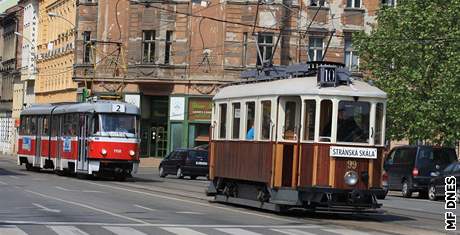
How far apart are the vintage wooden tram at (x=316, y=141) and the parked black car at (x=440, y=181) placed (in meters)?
12.1

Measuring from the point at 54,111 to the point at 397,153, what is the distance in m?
15.3

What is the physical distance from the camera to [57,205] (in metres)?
22.1

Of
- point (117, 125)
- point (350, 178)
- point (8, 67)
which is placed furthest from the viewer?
point (8, 67)

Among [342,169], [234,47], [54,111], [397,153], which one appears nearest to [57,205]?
[342,169]

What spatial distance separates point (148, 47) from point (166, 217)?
131 ft

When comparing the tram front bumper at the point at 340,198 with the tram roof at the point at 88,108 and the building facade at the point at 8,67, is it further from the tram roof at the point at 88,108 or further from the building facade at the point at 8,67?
the building facade at the point at 8,67

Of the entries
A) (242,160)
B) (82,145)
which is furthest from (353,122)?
(82,145)

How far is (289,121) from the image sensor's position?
842 inches

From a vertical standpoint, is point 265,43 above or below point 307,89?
above

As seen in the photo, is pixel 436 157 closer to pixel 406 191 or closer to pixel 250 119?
pixel 406 191

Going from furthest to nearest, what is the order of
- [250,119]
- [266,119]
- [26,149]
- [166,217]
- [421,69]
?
[26,149]
[421,69]
[250,119]
[266,119]
[166,217]

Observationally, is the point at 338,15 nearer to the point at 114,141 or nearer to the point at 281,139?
the point at 114,141

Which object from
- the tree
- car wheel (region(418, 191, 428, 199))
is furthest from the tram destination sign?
the tree

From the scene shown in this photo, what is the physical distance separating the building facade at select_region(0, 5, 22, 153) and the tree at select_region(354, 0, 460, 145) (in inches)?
2175
